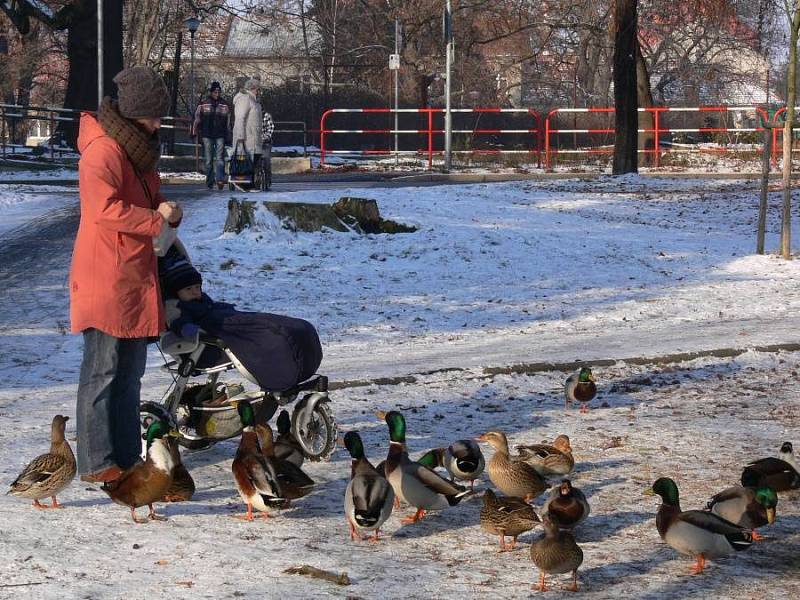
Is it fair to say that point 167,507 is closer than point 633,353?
Yes

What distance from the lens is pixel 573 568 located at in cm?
504

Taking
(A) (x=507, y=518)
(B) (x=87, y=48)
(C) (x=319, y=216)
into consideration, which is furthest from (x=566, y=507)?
(B) (x=87, y=48)

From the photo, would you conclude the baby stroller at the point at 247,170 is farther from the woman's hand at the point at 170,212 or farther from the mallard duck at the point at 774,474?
the mallard duck at the point at 774,474

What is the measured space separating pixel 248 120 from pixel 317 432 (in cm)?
1534

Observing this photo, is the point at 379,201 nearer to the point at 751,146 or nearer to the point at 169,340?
the point at 169,340

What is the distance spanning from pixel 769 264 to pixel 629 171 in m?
13.6

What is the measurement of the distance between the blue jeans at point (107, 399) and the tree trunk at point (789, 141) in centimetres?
1144

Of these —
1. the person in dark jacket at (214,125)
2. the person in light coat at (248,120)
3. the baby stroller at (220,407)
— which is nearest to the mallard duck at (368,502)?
the baby stroller at (220,407)

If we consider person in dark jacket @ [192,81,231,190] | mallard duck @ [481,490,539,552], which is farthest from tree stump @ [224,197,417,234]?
mallard duck @ [481,490,539,552]

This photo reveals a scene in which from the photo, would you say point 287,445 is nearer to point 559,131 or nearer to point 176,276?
point 176,276

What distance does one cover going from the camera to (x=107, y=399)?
609 centimetres

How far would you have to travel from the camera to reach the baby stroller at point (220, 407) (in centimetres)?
674

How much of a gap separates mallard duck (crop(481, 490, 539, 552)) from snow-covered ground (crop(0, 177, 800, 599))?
0.11 meters

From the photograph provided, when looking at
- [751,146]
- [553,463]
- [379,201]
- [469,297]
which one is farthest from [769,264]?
[751,146]
